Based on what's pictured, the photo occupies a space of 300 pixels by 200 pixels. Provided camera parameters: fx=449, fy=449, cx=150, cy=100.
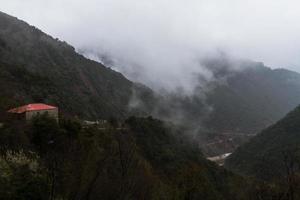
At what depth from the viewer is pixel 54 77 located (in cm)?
10969

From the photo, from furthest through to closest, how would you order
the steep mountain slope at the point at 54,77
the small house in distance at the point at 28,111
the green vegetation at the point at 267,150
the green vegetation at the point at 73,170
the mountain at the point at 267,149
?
the mountain at the point at 267,149 → the green vegetation at the point at 267,150 → the steep mountain slope at the point at 54,77 → the small house in distance at the point at 28,111 → the green vegetation at the point at 73,170

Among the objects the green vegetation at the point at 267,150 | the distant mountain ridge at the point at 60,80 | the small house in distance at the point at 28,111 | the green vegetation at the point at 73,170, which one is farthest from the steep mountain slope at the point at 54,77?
the green vegetation at the point at 267,150

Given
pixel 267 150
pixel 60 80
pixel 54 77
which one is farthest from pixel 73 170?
pixel 60 80

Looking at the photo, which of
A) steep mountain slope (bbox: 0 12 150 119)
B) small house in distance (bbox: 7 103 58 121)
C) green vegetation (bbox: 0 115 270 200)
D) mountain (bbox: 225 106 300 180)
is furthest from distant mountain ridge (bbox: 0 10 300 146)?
mountain (bbox: 225 106 300 180)

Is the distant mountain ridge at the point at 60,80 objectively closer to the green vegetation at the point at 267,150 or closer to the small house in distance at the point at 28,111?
the small house in distance at the point at 28,111

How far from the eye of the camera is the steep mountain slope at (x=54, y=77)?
83.1m

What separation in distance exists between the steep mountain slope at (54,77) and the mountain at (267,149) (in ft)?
111

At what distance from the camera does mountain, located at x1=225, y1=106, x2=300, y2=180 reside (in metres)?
92.3

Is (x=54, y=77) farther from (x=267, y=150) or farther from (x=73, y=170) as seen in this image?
(x=73, y=170)

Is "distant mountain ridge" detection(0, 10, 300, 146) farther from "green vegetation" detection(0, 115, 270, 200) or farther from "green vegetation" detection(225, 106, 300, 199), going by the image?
"green vegetation" detection(225, 106, 300, 199)

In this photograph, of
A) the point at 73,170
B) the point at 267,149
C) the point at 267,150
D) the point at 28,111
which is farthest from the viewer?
the point at 267,149

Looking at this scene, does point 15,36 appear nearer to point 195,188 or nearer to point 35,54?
point 35,54

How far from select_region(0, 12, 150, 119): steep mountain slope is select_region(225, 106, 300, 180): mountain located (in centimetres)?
3389

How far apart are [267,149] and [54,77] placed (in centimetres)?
5408
